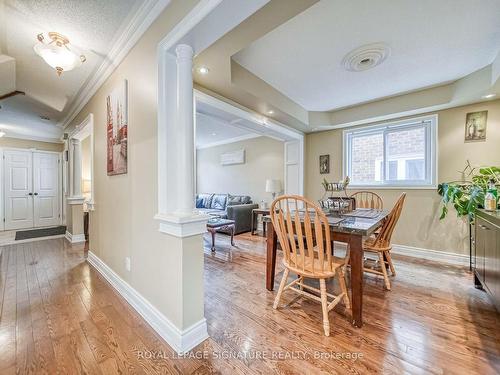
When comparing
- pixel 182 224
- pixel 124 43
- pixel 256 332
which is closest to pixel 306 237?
pixel 256 332

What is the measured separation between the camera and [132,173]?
1939 millimetres

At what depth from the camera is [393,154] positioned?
3588 millimetres

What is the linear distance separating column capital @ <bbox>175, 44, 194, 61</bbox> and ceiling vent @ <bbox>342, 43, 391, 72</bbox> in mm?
1718

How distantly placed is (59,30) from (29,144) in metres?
5.36

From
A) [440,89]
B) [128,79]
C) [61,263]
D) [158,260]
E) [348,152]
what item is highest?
[440,89]

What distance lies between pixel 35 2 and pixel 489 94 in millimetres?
4662

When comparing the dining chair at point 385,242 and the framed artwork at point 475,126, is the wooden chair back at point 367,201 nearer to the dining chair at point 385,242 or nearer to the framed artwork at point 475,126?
the dining chair at point 385,242

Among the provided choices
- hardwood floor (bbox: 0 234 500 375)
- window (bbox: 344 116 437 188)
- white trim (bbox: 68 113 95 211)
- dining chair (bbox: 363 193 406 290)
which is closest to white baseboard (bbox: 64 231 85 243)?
white trim (bbox: 68 113 95 211)

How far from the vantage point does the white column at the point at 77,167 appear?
427 centimetres

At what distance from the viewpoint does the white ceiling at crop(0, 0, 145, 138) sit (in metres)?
1.60

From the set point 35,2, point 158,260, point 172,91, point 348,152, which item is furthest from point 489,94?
point 35,2

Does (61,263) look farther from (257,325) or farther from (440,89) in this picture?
(440,89)

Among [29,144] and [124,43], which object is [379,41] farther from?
[29,144]

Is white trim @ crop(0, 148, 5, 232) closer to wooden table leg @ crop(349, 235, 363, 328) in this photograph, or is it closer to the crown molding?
the crown molding
